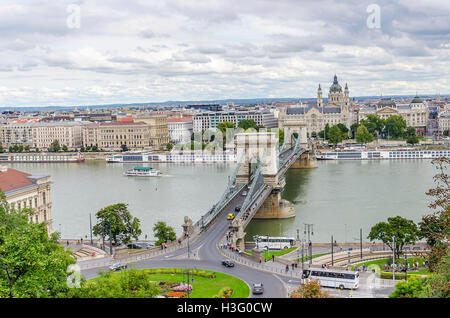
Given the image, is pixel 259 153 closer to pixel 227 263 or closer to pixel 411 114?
pixel 227 263

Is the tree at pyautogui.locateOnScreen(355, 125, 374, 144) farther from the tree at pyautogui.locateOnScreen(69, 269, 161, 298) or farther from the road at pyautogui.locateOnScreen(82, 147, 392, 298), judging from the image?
the tree at pyautogui.locateOnScreen(69, 269, 161, 298)

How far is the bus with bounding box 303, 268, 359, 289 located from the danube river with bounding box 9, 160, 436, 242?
5638 millimetres

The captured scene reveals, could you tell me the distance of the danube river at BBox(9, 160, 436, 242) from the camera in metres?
25.1

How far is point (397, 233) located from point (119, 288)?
10.4 meters

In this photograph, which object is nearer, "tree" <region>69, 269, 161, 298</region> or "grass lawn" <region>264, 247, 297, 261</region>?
"tree" <region>69, 269, 161, 298</region>

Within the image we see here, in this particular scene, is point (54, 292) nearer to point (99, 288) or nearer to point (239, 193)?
point (99, 288)

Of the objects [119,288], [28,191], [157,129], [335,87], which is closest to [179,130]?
[157,129]

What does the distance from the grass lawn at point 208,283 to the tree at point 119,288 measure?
2182 millimetres

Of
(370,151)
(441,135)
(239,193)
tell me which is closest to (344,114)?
(441,135)

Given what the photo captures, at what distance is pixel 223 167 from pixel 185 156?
24.4ft

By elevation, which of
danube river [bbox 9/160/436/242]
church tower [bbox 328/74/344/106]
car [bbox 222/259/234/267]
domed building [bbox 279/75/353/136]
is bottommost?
danube river [bbox 9/160/436/242]

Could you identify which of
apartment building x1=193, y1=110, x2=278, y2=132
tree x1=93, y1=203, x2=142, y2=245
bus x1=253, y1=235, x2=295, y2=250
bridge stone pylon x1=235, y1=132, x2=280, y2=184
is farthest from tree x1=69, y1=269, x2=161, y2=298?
apartment building x1=193, y1=110, x2=278, y2=132

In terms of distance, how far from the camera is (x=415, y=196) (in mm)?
30672

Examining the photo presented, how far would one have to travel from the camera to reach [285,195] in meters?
34.0
